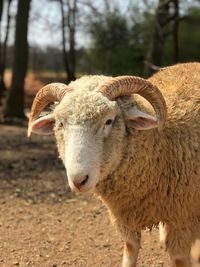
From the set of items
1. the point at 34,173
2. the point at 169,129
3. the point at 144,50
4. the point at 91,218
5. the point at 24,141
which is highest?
the point at 169,129

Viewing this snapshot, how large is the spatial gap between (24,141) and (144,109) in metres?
7.92

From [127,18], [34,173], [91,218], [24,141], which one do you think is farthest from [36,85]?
[91,218]

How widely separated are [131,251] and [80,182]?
1.60 metres

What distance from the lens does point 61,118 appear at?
3898 mm

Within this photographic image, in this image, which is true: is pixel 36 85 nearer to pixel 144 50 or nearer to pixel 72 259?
pixel 144 50

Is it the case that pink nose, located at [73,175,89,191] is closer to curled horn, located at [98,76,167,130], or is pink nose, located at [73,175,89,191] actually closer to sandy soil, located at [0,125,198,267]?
curled horn, located at [98,76,167,130]

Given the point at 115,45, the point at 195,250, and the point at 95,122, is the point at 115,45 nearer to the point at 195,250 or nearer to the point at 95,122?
the point at 195,250

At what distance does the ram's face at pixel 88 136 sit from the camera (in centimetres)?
359

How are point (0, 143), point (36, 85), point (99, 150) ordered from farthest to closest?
point (36, 85) → point (0, 143) → point (99, 150)

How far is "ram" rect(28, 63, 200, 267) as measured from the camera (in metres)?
3.79

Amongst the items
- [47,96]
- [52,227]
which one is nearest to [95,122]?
[47,96]

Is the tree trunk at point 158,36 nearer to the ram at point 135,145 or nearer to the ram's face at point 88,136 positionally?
the ram at point 135,145

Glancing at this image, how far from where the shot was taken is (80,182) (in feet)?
11.7

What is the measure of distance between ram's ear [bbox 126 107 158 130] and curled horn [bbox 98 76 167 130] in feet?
0.19
